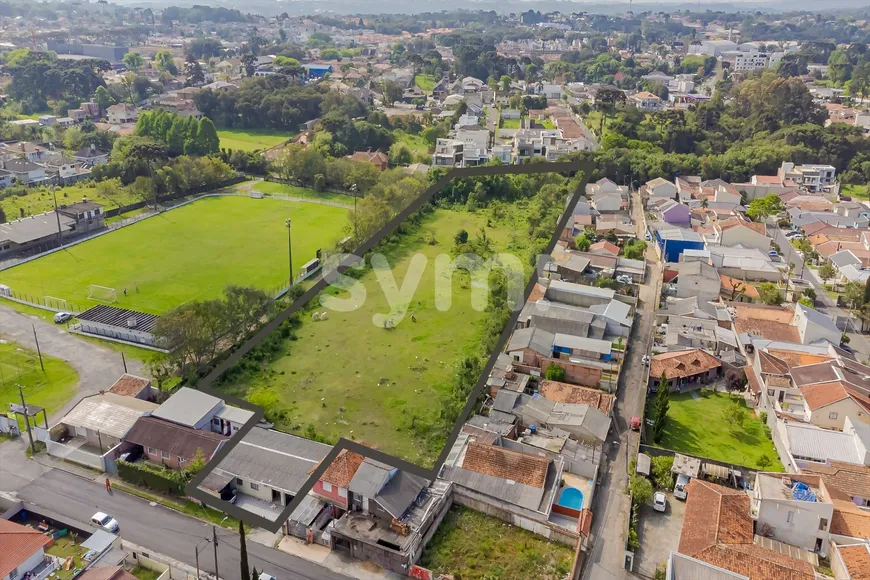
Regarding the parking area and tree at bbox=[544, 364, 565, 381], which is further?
tree at bbox=[544, 364, 565, 381]

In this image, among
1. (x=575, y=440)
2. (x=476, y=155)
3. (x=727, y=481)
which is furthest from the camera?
(x=476, y=155)

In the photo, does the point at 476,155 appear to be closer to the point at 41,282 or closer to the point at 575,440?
the point at 41,282

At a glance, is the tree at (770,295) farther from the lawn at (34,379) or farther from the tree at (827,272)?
the lawn at (34,379)

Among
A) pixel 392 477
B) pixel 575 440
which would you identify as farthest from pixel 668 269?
pixel 392 477

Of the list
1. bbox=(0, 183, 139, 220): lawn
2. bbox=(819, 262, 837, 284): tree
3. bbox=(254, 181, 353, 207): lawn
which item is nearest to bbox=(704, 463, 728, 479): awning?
bbox=(819, 262, 837, 284): tree

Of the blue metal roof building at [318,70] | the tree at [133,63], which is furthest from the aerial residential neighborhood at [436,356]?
the tree at [133,63]

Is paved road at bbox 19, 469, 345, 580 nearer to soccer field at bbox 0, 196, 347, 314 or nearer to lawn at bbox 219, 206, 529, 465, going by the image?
lawn at bbox 219, 206, 529, 465
